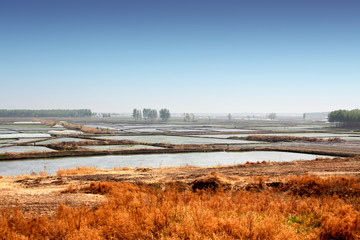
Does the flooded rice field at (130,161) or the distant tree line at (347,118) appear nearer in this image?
the flooded rice field at (130,161)

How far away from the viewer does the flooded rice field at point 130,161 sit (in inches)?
1144

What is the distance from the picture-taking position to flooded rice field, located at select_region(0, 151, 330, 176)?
2906 cm

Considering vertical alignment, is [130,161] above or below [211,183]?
below

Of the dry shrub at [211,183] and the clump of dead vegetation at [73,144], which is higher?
the dry shrub at [211,183]

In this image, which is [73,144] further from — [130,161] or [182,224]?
[182,224]

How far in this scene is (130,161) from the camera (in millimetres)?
33562

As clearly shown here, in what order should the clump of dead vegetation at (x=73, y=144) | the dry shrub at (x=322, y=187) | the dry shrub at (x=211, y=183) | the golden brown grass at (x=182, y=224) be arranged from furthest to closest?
1. the clump of dead vegetation at (x=73, y=144)
2. the dry shrub at (x=211, y=183)
3. the dry shrub at (x=322, y=187)
4. the golden brown grass at (x=182, y=224)

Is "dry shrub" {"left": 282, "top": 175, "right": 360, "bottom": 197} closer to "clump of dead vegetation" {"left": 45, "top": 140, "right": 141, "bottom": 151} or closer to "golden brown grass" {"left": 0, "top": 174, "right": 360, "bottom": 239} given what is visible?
"golden brown grass" {"left": 0, "top": 174, "right": 360, "bottom": 239}

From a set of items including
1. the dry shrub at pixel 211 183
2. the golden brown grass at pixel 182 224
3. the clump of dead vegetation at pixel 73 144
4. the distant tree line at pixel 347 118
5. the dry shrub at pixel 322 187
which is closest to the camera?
the golden brown grass at pixel 182 224

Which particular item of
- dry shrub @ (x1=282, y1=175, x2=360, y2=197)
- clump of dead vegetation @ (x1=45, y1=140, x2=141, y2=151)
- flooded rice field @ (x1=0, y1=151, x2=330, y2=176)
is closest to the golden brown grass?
dry shrub @ (x1=282, y1=175, x2=360, y2=197)

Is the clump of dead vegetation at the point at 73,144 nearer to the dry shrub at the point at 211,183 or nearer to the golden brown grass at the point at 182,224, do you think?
the dry shrub at the point at 211,183

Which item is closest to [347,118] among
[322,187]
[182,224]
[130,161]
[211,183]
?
[130,161]

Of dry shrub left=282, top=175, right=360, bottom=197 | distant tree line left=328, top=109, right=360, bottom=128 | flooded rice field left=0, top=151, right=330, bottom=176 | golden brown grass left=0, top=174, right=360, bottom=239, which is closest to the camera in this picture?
golden brown grass left=0, top=174, right=360, bottom=239

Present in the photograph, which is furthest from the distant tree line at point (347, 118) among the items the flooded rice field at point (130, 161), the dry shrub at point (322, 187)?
the dry shrub at point (322, 187)
